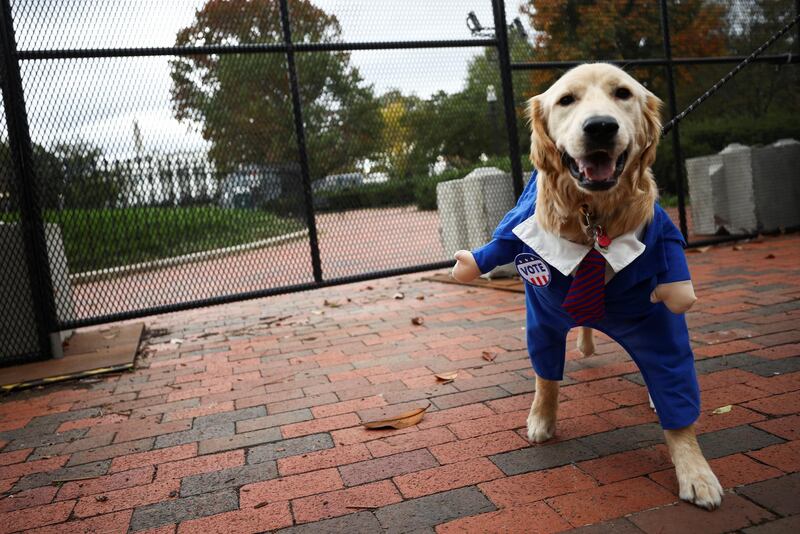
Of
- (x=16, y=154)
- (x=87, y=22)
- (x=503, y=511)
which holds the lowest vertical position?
(x=503, y=511)

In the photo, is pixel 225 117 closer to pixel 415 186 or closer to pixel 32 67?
pixel 32 67

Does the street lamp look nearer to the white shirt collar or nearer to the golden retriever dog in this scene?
the golden retriever dog

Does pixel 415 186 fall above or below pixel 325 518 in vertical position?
above

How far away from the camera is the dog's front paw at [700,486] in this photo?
1.94m

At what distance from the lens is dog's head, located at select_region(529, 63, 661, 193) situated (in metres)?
2.05

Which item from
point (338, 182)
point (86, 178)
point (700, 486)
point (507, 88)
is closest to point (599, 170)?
point (700, 486)

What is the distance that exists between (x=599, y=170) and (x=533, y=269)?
420 millimetres

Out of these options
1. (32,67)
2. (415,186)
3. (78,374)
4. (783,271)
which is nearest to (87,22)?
(32,67)

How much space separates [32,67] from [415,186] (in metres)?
3.10

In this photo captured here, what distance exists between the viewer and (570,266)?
2176 mm

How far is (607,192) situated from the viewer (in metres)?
2.16

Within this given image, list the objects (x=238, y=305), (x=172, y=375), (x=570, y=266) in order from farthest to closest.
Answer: (x=238, y=305), (x=172, y=375), (x=570, y=266)

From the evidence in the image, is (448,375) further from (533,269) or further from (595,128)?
(595,128)

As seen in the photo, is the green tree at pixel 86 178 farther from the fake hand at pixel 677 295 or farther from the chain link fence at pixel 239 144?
the fake hand at pixel 677 295
